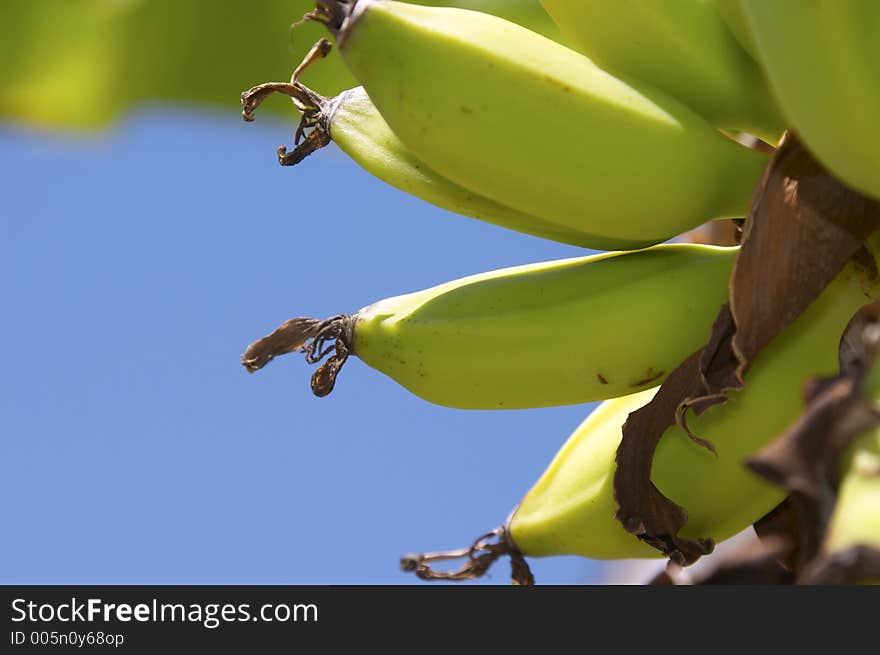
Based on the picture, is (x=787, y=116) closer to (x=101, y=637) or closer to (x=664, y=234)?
(x=664, y=234)

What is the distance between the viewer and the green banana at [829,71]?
1.54 feet

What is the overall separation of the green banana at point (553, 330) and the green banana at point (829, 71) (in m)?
0.15

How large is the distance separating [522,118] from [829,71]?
0.16m

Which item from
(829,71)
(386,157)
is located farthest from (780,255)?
(386,157)

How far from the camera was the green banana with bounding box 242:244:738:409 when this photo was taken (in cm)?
64

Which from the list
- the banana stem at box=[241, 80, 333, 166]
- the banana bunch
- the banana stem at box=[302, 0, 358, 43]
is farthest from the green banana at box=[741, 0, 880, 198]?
the banana stem at box=[241, 80, 333, 166]

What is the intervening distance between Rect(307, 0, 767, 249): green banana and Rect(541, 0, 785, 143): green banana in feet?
0.14

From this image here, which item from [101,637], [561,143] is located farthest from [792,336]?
[101,637]

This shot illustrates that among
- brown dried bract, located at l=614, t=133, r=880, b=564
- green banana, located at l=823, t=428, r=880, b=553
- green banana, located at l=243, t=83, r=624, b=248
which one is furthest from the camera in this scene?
green banana, located at l=243, t=83, r=624, b=248

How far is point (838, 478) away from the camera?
413mm

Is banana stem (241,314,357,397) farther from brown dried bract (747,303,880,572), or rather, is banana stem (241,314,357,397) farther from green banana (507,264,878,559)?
brown dried bract (747,303,880,572)

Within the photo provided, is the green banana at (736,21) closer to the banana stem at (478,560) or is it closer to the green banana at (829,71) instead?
the green banana at (829,71)

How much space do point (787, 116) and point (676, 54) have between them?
5.0 inches

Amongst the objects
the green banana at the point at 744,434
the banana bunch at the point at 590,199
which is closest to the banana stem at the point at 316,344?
the banana bunch at the point at 590,199
